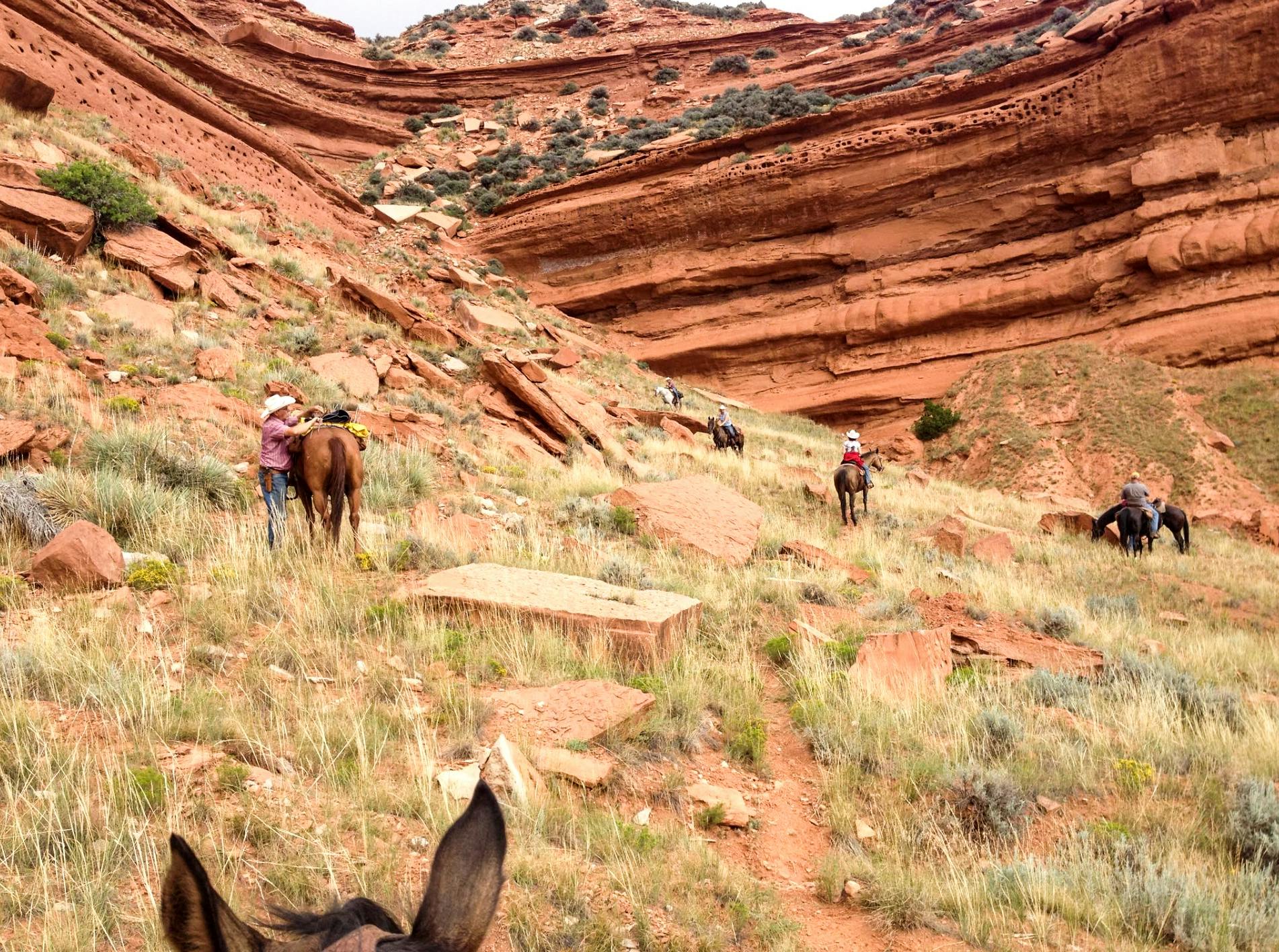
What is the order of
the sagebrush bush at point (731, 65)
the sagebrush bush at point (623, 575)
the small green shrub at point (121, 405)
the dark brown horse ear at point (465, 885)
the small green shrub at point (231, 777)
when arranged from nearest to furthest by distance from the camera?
1. the dark brown horse ear at point (465, 885)
2. the small green shrub at point (231, 777)
3. the sagebrush bush at point (623, 575)
4. the small green shrub at point (121, 405)
5. the sagebrush bush at point (731, 65)

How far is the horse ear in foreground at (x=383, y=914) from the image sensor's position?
1.22 metres

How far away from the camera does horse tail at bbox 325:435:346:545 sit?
24.3 ft

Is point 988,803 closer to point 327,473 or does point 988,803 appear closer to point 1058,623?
point 1058,623

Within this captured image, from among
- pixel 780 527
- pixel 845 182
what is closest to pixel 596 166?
pixel 845 182

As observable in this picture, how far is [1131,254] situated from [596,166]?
991 inches

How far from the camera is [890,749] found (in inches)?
197

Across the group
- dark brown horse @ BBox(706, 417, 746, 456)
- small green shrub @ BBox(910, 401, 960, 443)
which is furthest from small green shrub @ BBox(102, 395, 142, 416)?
small green shrub @ BBox(910, 401, 960, 443)

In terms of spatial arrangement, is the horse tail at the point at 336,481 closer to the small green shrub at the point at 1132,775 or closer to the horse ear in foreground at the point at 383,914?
the horse ear in foreground at the point at 383,914

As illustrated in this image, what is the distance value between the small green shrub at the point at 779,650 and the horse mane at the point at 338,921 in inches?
213

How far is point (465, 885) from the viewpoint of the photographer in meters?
1.43

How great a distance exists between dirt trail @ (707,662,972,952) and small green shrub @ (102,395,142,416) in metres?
8.23

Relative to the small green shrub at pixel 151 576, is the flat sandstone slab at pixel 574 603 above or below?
below

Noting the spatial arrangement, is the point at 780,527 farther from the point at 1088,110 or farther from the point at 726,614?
the point at 1088,110

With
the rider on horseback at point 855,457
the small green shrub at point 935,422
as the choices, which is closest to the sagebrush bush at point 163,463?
the rider on horseback at point 855,457
